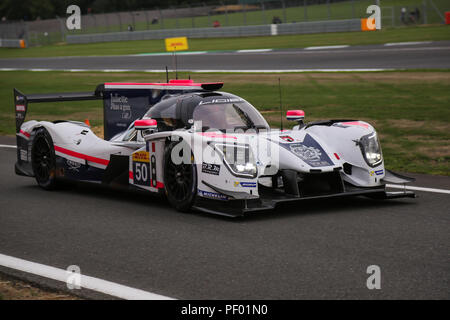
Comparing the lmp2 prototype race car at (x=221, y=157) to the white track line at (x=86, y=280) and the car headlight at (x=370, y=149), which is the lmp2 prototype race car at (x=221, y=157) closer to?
the car headlight at (x=370, y=149)

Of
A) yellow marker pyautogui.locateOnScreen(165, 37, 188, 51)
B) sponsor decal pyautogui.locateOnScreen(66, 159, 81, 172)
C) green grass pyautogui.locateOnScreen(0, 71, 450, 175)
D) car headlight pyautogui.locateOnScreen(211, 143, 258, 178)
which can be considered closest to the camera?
car headlight pyautogui.locateOnScreen(211, 143, 258, 178)

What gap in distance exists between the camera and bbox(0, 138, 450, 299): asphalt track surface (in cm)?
502

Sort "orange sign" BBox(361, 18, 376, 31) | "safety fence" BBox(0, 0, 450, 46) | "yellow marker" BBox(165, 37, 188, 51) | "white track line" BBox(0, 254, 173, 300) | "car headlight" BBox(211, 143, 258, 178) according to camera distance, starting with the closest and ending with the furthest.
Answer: "white track line" BBox(0, 254, 173, 300) → "car headlight" BBox(211, 143, 258, 178) → "yellow marker" BBox(165, 37, 188, 51) → "orange sign" BBox(361, 18, 376, 31) → "safety fence" BBox(0, 0, 450, 46)

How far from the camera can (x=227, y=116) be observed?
27.1 ft

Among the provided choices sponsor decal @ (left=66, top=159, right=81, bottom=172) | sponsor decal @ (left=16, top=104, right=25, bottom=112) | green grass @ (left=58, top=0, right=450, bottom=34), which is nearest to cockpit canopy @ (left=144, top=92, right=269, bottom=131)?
sponsor decal @ (left=66, top=159, right=81, bottom=172)

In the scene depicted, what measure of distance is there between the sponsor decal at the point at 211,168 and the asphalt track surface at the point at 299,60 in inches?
635

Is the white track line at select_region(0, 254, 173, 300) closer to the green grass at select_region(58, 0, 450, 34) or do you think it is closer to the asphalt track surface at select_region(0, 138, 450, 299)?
the asphalt track surface at select_region(0, 138, 450, 299)

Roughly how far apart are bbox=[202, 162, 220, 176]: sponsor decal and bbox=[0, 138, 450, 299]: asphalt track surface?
1.56 feet

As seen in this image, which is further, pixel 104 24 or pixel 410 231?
pixel 104 24

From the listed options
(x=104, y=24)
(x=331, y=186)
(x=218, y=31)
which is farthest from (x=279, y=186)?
(x=104, y=24)

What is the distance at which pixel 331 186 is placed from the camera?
24.8ft

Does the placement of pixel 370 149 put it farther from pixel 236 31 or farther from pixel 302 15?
pixel 302 15
